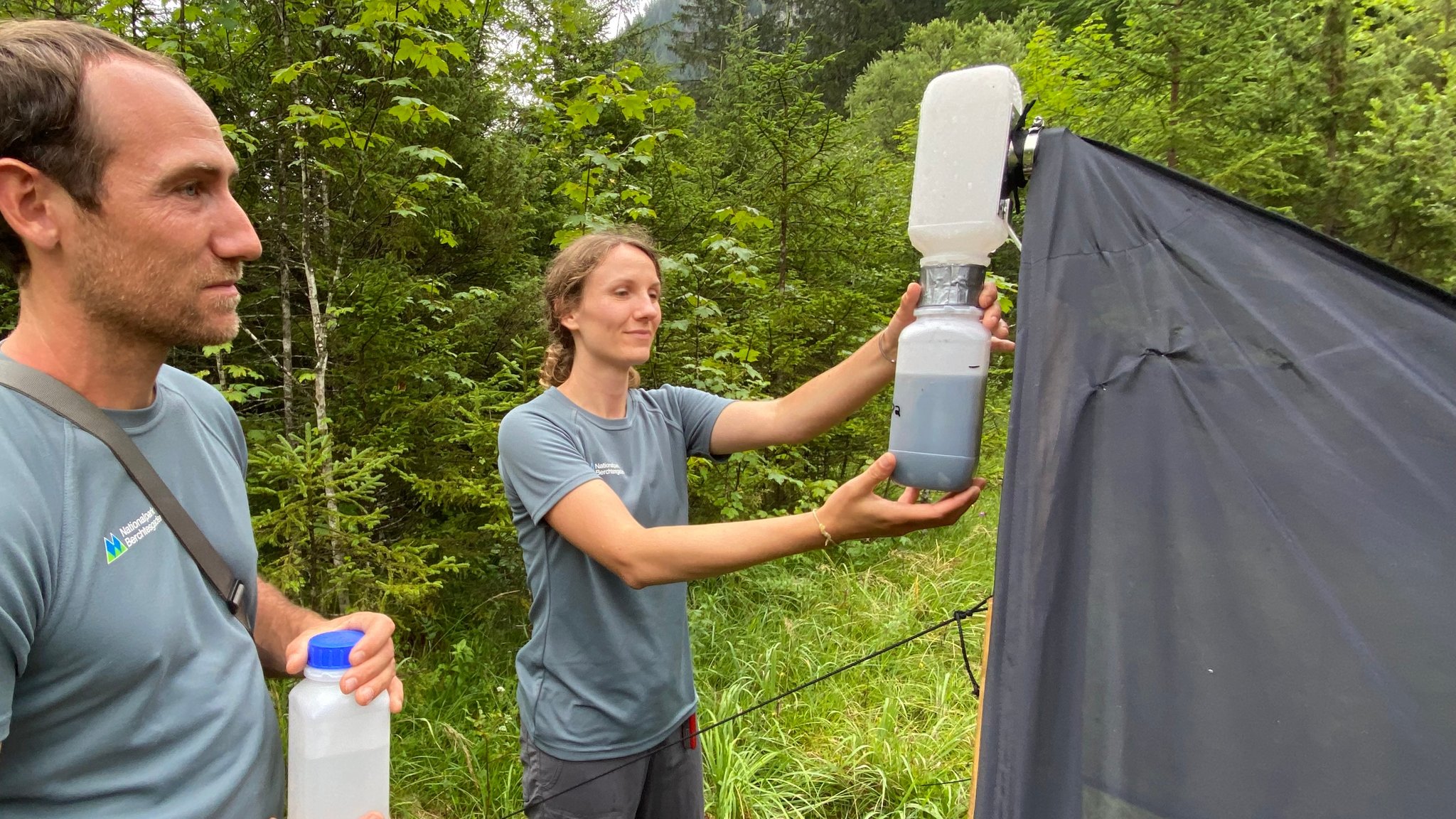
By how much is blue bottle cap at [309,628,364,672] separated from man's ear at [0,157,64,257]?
0.70 metres

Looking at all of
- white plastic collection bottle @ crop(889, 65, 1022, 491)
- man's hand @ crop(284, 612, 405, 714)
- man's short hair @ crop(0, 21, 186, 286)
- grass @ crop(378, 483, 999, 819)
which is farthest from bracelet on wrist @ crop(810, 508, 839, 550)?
grass @ crop(378, 483, 999, 819)

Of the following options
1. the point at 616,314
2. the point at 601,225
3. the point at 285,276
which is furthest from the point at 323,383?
the point at 616,314

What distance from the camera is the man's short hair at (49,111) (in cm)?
100

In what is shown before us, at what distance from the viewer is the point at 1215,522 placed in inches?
36.9

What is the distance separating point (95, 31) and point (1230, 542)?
180cm

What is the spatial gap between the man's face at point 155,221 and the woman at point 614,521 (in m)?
0.69

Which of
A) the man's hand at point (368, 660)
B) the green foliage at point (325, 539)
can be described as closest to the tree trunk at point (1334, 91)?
the green foliage at point (325, 539)

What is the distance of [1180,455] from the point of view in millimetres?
977

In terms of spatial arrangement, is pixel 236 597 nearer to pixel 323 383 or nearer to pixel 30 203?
pixel 30 203

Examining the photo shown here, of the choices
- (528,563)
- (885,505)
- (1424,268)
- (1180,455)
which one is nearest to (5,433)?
(528,563)

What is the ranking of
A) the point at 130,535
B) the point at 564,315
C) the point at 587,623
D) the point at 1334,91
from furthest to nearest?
the point at 1334,91 → the point at 564,315 → the point at 587,623 → the point at 130,535

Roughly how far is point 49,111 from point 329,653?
889 millimetres

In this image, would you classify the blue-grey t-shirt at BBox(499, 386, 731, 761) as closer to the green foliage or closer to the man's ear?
the man's ear

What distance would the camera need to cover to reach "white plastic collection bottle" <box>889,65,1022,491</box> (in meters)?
1.13
